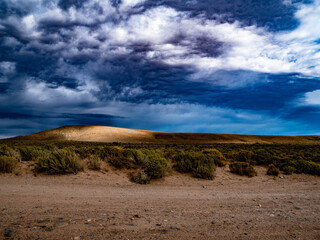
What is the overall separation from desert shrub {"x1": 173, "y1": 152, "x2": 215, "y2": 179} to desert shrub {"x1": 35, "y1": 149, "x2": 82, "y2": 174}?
5.33m

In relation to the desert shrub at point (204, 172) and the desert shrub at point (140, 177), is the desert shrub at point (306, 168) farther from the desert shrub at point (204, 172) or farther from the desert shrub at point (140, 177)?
the desert shrub at point (140, 177)

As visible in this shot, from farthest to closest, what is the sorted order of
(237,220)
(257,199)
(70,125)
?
(70,125)
(257,199)
(237,220)

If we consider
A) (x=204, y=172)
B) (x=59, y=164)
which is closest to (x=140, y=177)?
(x=204, y=172)

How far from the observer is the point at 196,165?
1275cm

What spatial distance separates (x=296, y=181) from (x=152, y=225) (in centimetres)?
955

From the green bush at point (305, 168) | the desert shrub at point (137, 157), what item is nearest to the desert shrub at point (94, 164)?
the desert shrub at point (137, 157)

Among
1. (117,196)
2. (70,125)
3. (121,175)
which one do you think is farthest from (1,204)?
(70,125)

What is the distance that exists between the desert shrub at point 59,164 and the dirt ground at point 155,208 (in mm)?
540

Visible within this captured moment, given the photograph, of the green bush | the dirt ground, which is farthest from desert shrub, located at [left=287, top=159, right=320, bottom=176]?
the dirt ground

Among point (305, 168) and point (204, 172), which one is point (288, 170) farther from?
point (204, 172)

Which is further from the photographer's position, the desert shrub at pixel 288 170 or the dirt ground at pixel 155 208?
the desert shrub at pixel 288 170

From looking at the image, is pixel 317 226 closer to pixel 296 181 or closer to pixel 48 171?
pixel 296 181

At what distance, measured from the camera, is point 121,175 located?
12.0 metres

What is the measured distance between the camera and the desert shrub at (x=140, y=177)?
1071cm
